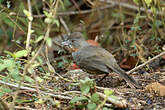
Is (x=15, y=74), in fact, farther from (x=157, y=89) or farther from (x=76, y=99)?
(x=157, y=89)

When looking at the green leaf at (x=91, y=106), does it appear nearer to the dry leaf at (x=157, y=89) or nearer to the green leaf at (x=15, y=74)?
the green leaf at (x=15, y=74)

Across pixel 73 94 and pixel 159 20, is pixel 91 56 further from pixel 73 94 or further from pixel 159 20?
pixel 159 20

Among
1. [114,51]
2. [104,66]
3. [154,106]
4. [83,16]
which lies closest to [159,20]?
[114,51]

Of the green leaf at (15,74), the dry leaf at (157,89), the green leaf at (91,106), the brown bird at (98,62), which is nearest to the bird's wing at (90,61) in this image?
the brown bird at (98,62)

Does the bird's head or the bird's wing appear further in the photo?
the bird's head

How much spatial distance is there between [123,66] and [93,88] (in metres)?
2.60

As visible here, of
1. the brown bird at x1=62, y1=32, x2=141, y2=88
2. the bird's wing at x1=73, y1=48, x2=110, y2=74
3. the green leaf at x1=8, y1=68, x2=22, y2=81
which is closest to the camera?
the green leaf at x1=8, y1=68, x2=22, y2=81

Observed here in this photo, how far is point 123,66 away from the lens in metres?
5.81

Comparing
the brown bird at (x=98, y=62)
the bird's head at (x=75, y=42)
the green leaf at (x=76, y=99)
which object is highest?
the bird's head at (x=75, y=42)

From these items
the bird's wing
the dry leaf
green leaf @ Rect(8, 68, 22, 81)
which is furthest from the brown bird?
green leaf @ Rect(8, 68, 22, 81)

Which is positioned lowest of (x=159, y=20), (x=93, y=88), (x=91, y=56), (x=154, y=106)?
(x=154, y=106)

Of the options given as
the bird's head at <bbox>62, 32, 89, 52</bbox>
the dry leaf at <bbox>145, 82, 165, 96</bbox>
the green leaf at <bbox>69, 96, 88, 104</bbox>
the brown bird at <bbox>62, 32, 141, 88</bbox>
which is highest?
the bird's head at <bbox>62, 32, 89, 52</bbox>

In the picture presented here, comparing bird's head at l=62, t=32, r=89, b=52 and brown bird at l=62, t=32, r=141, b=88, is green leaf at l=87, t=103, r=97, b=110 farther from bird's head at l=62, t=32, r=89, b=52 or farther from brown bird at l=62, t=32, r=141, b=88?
bird's head at l=62, t=32, r=89, b=52

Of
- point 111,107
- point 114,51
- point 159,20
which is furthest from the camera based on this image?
point 159,20
